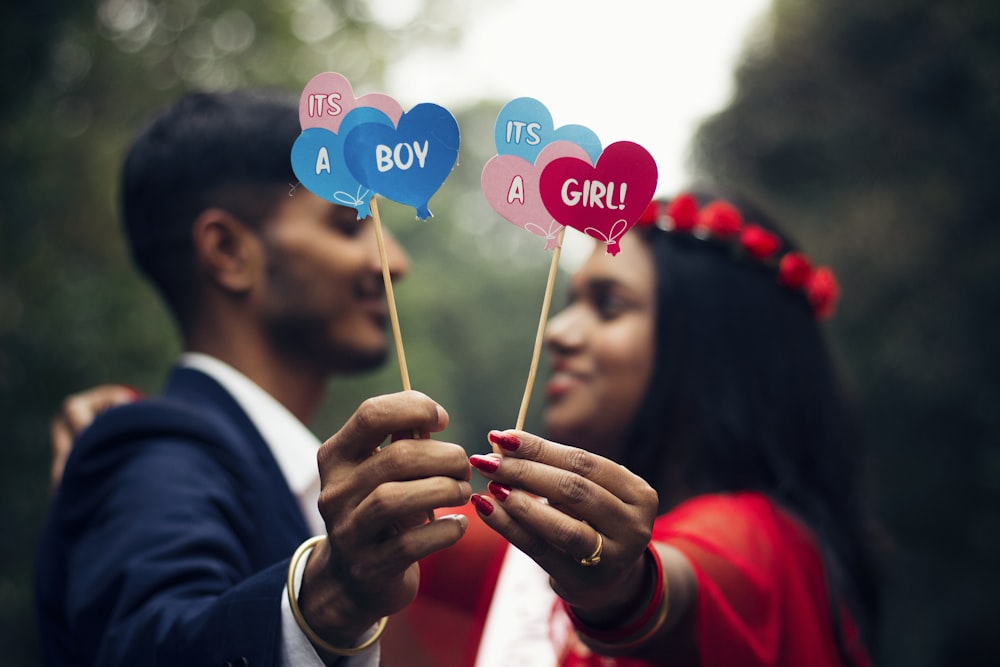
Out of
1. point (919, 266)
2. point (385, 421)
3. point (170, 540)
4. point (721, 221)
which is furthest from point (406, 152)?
point (919, 266)

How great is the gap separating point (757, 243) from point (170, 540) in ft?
6.39

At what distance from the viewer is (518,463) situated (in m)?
1.33

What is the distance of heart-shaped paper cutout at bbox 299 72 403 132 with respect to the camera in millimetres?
1482

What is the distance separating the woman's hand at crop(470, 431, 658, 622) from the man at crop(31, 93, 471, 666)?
0.23 ft

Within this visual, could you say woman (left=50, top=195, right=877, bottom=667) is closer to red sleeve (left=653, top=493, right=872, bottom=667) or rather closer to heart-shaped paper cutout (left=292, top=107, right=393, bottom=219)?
red sleeve (left=653, top=493, right=872, bottom=667)

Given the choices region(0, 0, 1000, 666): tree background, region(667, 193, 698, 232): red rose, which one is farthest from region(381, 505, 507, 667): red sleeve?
region(0, 0, 1000, 666): tree background

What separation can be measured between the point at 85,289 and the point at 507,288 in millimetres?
26126

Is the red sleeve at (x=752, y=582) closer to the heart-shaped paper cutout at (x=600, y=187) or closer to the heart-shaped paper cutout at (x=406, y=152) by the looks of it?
the heart-shaped paper cutout at (x=600, y=187)

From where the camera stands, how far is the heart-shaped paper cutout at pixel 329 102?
1482 mm

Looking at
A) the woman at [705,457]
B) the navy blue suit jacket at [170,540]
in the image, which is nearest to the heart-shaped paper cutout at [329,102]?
the navy blue suit jacket at [170,540]

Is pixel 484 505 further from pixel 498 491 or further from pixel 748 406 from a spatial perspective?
pixel 748 406

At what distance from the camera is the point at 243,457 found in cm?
202

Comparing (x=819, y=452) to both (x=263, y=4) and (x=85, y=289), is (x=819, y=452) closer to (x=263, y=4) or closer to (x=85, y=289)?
(x=85, y=289)

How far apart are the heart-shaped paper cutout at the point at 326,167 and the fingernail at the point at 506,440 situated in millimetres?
448
